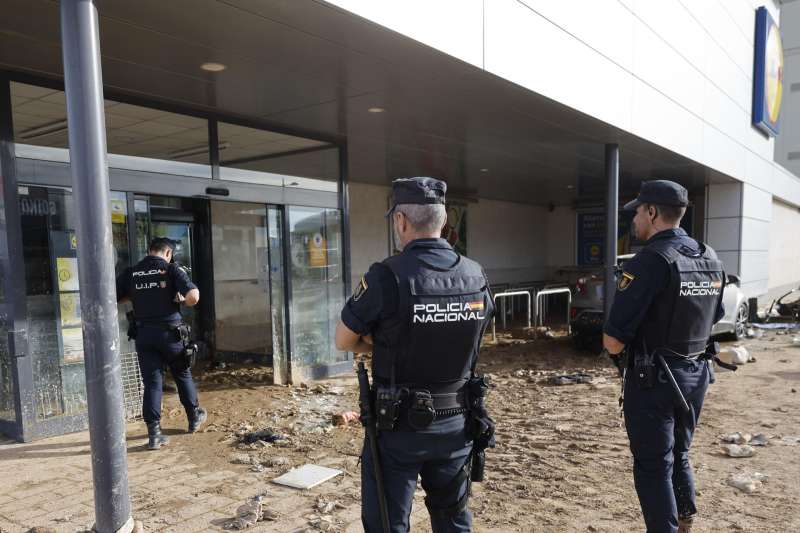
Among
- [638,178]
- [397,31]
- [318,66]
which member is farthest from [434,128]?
[638,178]

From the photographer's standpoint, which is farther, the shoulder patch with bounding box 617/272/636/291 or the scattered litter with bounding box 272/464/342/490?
the scattered litter with bounding box 272/464/342/490

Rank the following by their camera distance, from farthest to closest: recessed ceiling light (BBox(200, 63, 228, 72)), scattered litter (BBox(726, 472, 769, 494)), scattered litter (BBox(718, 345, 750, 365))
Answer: scattered litter (BBox(718, 345, 750, 365))
recessed ceiling light (BBox(200, 63, 228, 72))
scattered litter (BBox(726, 472, 769, 494))

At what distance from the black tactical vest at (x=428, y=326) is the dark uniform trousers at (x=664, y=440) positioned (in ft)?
3.73

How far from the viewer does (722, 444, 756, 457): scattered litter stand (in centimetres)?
418

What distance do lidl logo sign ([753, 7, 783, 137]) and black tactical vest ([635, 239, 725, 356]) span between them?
522 inches

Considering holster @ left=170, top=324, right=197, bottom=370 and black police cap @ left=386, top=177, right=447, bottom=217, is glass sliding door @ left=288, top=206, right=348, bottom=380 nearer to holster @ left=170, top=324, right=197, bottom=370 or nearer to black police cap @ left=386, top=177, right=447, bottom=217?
holster @ left=170, top=324, right=197, bottom=370

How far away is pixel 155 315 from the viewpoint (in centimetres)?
448

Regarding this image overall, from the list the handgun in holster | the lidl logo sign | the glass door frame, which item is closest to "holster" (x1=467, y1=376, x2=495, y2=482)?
A: the handgun in holster

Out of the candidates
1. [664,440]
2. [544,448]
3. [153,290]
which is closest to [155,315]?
[153,290]

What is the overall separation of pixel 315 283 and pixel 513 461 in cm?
383

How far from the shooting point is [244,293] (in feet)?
26.8

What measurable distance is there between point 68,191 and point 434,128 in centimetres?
437

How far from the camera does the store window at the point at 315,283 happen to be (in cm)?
692

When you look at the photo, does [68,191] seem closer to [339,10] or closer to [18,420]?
[18,420]
